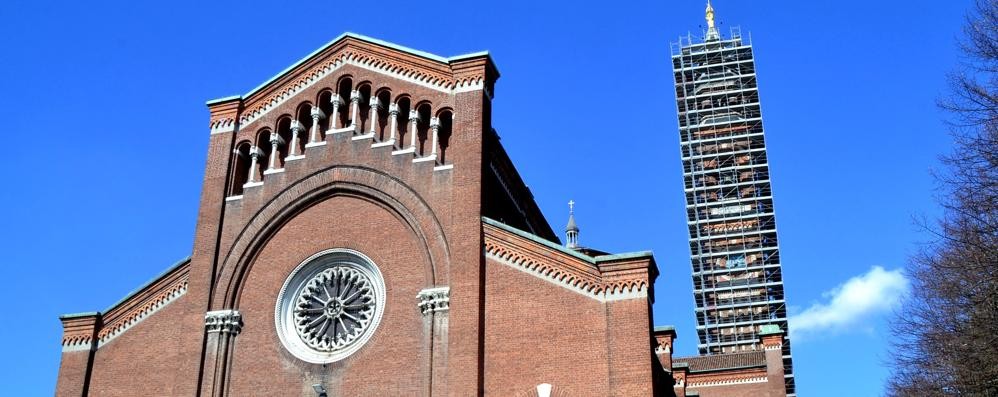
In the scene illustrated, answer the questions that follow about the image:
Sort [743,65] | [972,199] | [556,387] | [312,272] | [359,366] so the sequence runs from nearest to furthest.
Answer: [972,199]
[556,387]
[359,366]
[312,272]
[743,65]

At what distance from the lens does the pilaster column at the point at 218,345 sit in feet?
74.0

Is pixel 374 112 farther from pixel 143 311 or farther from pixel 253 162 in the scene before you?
pixel 143 311

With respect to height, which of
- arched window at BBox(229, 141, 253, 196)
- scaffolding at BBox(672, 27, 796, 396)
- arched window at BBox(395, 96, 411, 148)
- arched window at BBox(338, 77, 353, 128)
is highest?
scaffolding at BBox(672, 27, 796, 396)

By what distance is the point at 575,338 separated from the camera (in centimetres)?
2009

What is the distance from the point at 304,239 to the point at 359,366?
3.84 m

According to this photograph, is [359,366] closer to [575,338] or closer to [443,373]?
[443,373]

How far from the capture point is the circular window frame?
22141mm

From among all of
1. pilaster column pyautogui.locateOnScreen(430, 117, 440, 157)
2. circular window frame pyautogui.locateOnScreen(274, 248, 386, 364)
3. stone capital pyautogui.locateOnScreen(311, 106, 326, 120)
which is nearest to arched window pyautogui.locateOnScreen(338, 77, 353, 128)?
stone capital pyautogui.locateOnScreen(311, 106, 326, 120)

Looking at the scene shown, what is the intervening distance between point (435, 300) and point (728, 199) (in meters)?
44.1

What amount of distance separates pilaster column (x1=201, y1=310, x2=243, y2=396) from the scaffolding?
40.5 metres

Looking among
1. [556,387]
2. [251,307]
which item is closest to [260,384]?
[251,307]

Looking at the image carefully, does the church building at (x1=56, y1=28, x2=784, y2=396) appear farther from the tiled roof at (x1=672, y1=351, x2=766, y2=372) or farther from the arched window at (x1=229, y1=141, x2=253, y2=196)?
the tiled roof at (x1=672, y1=351, x2=766, y2=372)

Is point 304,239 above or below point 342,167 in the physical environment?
below

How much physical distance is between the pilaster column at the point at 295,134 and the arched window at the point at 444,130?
3.57 metres
